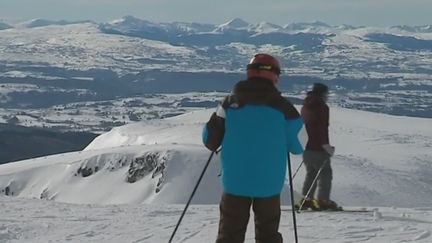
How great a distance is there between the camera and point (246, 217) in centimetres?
573

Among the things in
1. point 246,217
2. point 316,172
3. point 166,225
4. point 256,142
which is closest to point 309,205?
point 316,172

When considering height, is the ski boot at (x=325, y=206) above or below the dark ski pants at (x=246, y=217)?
below

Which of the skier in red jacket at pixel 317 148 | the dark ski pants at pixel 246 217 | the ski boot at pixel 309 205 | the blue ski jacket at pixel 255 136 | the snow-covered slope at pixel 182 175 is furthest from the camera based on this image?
the snow-covered slope at pixel 182 175

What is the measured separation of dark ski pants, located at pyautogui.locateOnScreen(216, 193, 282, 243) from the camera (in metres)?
5.66

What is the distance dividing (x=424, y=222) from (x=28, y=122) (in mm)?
126137

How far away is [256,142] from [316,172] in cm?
516

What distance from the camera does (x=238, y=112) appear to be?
18.1 feet

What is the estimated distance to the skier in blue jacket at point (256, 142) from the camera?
5.49m

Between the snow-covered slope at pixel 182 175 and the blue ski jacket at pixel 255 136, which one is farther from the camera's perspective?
the snow-covered slope at pixel 182 175

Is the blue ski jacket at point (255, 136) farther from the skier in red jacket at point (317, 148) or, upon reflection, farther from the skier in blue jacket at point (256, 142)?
the skier in red jacket at point (317, 148)

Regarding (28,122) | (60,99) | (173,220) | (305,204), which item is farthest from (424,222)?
(60,99)

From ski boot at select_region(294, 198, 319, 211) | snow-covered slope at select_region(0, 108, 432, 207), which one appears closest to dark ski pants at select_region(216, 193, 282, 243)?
ski boot at select_region(294, 198, 319, 211)

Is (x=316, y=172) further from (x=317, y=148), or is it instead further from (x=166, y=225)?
(x=166, y=225)

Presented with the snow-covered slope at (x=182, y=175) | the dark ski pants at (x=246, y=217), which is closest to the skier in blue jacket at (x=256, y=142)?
the dark ski pants at (x=246, y=217)
